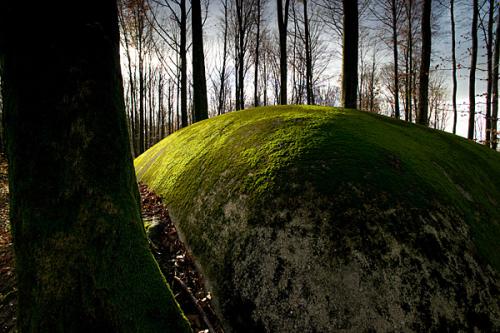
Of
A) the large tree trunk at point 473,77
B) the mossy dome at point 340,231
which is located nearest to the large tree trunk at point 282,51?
the large tree trunk at point 473,77

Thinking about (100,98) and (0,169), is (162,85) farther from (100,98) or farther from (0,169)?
(100,98)

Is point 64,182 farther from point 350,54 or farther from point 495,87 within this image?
point 495,87

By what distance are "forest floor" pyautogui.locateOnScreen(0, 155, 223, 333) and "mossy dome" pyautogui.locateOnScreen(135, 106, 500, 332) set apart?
0.53 feet

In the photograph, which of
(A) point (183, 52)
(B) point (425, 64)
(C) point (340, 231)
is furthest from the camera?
(A) point (183, 52)

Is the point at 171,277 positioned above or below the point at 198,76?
below

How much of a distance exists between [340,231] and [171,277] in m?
1.91

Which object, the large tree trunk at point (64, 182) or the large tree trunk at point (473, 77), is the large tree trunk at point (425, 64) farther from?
the large tree trunk at point (64, 182)

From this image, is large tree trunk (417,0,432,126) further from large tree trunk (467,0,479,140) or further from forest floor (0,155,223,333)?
forest floor (0,155,223,333)

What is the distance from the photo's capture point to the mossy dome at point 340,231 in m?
2.10

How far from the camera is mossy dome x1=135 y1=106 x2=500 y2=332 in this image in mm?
2104

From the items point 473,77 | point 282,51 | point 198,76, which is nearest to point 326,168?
point 198,76

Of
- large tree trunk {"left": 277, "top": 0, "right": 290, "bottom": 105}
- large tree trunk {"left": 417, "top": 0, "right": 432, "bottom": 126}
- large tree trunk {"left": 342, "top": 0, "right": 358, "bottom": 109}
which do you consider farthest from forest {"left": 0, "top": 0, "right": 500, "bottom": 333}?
large tree trunk {"left": 277, "top": 0, "right": 290, "bottom": 105}

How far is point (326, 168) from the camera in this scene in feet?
9.77

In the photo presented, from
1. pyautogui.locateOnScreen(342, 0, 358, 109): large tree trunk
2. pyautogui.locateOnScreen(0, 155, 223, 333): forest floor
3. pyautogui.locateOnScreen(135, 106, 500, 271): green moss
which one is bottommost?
pyautogui.locateOnScreen(0, 155, 223, 333): forest floor
